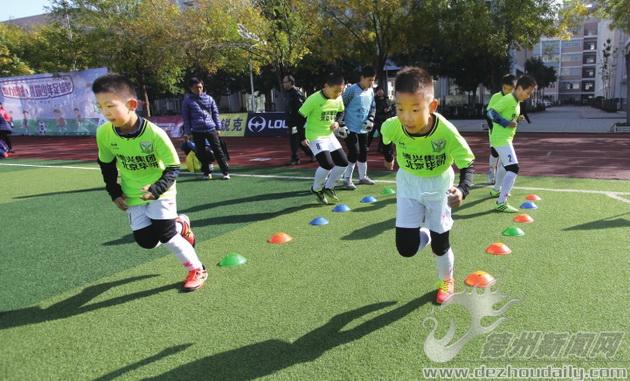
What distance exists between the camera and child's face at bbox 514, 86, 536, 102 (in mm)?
6547

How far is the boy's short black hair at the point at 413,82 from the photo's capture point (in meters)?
3.21

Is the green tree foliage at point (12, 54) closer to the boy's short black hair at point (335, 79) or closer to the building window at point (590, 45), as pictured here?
the boy's short black hair at point (335, 79)

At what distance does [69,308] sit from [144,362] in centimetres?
136

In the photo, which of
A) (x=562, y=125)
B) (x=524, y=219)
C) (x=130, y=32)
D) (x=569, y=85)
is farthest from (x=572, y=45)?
(x=524, y=219)

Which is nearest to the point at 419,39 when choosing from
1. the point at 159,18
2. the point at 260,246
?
the point at 159,18

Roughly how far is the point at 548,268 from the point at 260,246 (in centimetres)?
317

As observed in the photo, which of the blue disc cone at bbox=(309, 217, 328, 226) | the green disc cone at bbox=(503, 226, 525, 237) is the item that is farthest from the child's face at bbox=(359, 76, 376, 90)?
the green disc cone at bbox=(503, 226, 525, 237)

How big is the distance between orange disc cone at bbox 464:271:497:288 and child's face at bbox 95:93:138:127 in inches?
132

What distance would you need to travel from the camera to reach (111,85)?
3680mm

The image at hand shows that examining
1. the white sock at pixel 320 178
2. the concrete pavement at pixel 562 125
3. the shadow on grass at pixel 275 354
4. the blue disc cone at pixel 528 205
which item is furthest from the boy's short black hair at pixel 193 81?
the concrete pavement at pixel 562 125

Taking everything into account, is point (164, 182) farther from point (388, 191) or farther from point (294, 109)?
point (294, 109)

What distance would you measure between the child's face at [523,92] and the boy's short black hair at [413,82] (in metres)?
3.98

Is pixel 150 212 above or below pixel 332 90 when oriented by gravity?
below

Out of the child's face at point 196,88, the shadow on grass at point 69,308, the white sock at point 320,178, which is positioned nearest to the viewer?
the shadow on grass at point 69,308
